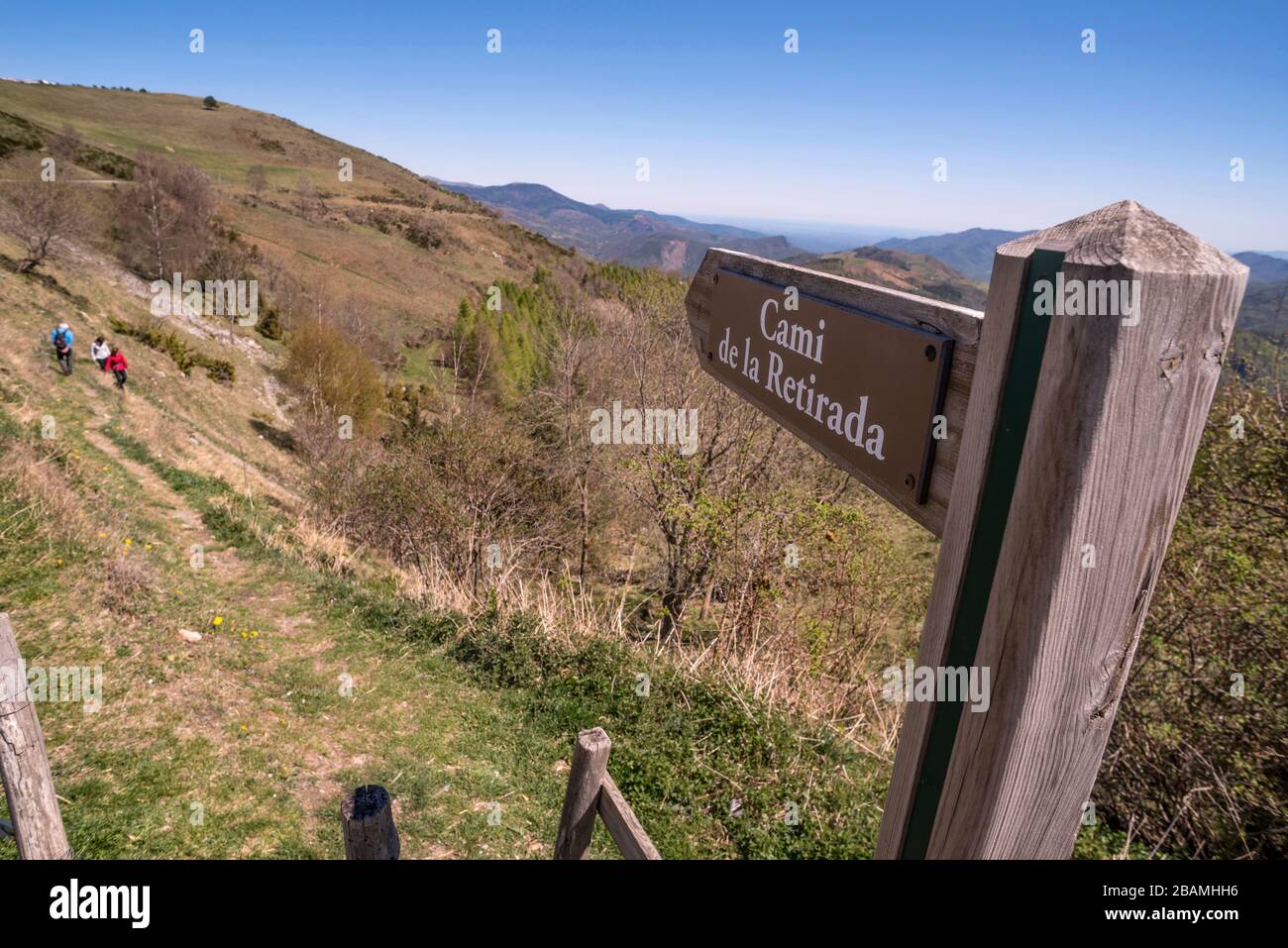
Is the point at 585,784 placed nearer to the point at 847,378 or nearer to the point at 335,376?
the point at 847,378

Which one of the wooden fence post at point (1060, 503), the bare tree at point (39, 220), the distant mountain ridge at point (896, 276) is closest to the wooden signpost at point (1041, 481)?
the wooden fence post at point (1060, 503)

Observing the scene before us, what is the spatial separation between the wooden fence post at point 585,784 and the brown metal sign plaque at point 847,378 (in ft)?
4.18

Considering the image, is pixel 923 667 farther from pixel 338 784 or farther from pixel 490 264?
pixel 490 264

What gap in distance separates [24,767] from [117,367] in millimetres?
15249

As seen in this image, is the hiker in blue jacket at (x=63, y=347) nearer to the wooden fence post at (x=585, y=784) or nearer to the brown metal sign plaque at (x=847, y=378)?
the wooden fence post at (x=585, y=784)

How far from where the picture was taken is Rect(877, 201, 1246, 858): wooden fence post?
27.9 inches

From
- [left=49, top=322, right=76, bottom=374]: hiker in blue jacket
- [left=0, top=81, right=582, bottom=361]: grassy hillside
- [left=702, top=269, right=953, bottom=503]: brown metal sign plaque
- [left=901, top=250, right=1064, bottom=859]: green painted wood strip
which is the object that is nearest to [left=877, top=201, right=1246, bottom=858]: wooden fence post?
[left=901, top=250, right=1064, bottom=859]: green painted wood strip

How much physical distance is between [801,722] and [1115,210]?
14.6 ft

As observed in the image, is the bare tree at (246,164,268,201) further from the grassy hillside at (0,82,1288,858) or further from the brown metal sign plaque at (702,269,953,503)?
the brown metal sign plaque at (702,269,953,503)

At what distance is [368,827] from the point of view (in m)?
1.71

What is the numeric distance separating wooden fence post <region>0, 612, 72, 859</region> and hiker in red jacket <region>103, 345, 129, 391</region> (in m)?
15.1

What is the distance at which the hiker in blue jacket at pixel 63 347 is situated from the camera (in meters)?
13.2
